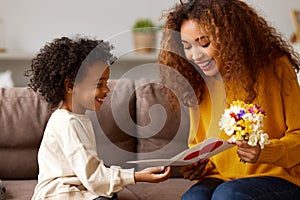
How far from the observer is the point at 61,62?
1.69 metres

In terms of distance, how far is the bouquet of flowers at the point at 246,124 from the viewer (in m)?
1.39

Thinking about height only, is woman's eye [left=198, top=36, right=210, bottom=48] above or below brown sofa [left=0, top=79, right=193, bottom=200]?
above

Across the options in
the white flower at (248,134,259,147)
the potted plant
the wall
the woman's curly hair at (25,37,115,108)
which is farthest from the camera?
the wall

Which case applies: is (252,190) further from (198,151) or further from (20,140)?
(20,140)

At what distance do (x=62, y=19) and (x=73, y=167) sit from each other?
2023 mm

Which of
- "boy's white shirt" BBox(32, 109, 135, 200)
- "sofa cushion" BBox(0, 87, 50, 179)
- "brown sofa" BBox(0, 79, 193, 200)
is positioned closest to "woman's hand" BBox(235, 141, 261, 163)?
"boy's white shirt" BBox(32, 109, 135, 200)

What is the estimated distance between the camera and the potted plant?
10.9ft

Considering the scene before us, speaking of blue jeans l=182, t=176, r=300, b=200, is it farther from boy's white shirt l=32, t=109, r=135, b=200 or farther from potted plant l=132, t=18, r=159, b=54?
potted plant l=132, t=18, r=159, b=54

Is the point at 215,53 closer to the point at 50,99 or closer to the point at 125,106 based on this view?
the point at 50,99

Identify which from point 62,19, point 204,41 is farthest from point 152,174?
point 62,19

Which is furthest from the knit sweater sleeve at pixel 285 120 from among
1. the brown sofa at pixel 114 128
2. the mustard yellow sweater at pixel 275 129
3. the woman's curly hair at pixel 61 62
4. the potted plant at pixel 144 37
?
the potted plant at pixel 144 37

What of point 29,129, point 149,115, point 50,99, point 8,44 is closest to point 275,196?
point 50,99

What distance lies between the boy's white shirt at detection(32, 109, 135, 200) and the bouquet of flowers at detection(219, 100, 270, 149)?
0.34m

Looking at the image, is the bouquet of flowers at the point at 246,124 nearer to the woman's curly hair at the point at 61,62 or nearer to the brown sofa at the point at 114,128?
the woman's curly hair at the point at 61,62
